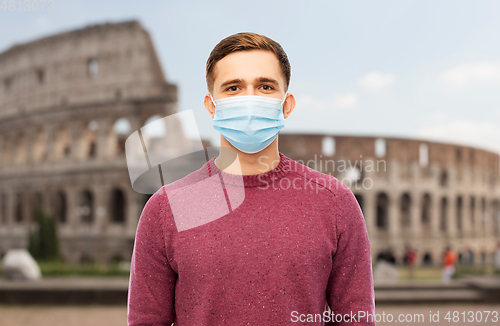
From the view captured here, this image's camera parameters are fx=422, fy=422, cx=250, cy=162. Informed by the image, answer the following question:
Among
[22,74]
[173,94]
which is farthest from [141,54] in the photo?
[22,74]

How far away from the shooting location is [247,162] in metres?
1.65

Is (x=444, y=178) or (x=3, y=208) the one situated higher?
(x=444, y=178)

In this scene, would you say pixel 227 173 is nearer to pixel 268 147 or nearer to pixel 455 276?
pixel 268 147

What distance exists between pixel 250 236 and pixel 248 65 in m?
0.63

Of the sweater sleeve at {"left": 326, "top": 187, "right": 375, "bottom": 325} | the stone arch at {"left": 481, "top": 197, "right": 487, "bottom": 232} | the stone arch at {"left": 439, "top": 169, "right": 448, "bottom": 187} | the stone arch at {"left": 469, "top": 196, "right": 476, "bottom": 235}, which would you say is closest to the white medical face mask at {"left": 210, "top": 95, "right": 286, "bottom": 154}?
the sweater sleeve at {"left": 326, "top": 187, "right": 375, "bottom": 325}

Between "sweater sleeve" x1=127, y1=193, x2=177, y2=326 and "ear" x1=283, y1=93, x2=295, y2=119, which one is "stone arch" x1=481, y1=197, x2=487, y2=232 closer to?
"ear" x1=283, y1=93, x2=295, y2=119

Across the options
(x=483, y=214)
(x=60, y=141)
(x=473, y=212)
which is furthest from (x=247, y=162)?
(x=483, y=214)

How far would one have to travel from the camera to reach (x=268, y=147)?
5.63 feet

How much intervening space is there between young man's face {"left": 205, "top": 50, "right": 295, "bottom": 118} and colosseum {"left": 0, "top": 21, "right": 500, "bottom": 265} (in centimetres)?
Answer: 1642

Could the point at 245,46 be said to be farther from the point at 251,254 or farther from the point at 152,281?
the point at 152,281

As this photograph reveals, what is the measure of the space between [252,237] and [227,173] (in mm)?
267

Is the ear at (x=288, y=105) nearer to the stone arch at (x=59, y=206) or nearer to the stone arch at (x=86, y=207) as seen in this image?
the stone arch at (x=86, y=207)

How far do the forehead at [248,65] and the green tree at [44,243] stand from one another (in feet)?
56.4

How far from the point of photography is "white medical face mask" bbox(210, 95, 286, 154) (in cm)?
166
